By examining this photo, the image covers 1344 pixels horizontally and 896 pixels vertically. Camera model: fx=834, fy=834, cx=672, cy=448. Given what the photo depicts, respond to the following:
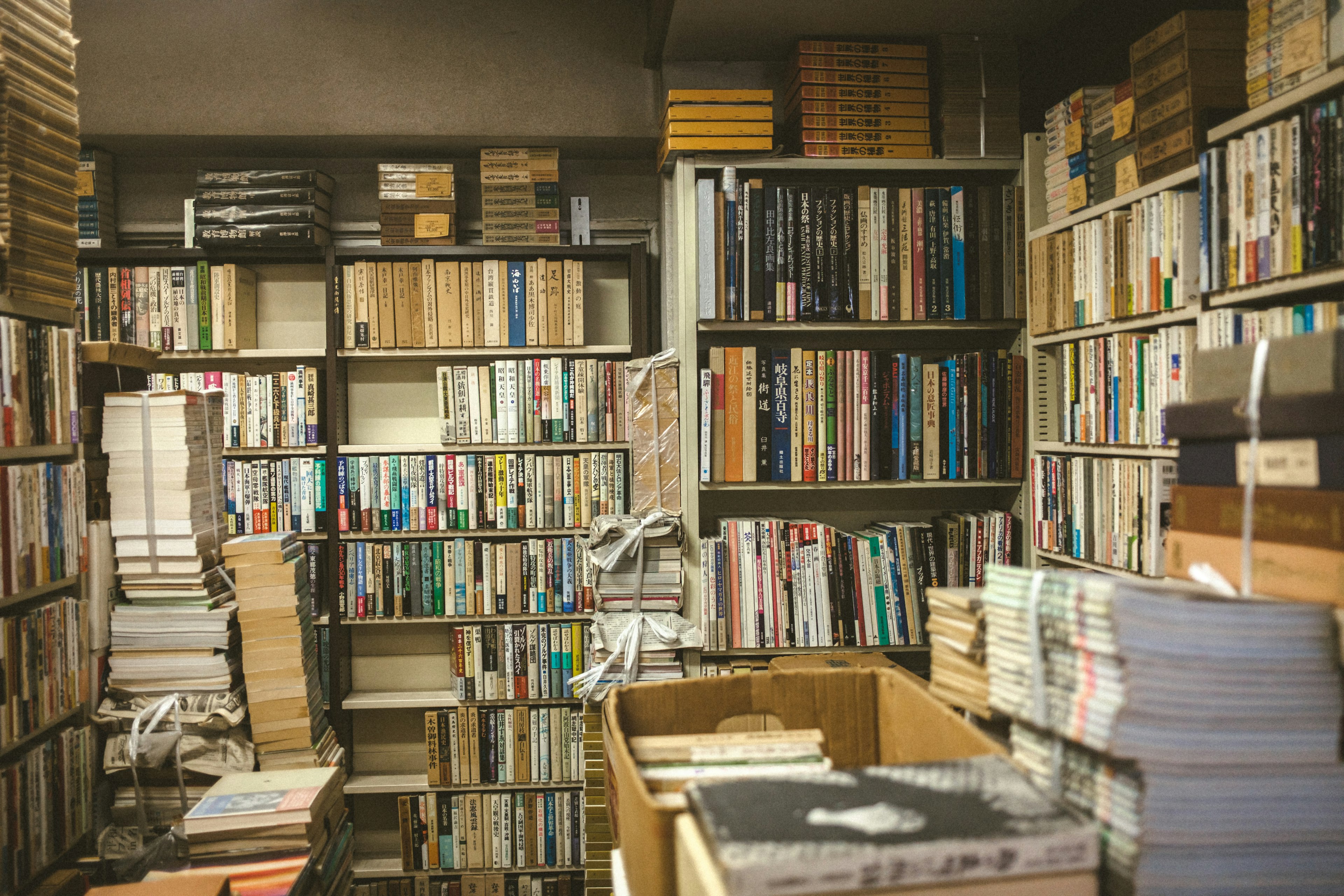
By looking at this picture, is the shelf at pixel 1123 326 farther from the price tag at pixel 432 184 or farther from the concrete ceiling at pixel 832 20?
the price tag at pixel 432 184

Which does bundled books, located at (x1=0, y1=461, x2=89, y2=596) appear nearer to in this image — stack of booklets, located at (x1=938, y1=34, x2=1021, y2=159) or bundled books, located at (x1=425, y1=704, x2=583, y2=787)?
bundled books, located at (x1=425, y1=704, x2=583, y2=787)

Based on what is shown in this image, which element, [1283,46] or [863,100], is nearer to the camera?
[1283,46]

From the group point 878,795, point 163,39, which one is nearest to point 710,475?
point 878,795

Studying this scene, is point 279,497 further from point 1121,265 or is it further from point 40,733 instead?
point 1121,265

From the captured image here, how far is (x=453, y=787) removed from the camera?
2.96 m

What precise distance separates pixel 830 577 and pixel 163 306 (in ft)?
8.16

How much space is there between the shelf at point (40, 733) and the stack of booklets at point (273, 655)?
0.38m

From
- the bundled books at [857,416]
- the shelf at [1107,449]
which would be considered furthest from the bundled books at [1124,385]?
the bundled books at [857,416]

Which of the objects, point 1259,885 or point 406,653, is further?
point 406,653

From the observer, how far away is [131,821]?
2.22 m

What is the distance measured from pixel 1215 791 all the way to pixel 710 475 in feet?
5.73

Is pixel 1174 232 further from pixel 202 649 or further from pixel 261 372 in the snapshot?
pixel 261 372

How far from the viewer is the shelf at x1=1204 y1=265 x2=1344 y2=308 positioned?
1360 millimetres

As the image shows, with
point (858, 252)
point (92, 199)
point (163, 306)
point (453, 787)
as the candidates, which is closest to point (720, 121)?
Answer: point (858, 252)
